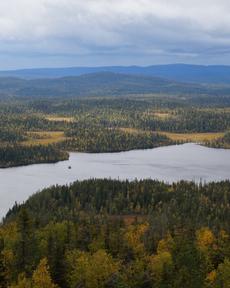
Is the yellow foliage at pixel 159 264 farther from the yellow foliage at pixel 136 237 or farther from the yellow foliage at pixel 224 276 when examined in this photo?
the yellow foliage at pixel 136 237

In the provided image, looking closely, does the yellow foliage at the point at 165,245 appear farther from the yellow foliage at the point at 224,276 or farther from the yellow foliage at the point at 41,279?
the yellow foliage at the point at 41,279

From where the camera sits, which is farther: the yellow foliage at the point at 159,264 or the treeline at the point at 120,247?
the yellow foliage at the point at 159,264

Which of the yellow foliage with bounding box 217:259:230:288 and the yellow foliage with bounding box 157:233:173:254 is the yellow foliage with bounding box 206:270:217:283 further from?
the yellow foliage with bounding box 157:233:173:254

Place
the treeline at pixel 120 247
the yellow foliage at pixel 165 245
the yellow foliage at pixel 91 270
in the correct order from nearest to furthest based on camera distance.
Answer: the treeline at pixel 120 247, the yellow foliage at pixel 91 270, the yellow foliage at pixel 165 245

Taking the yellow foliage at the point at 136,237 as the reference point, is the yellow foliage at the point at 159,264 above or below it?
above

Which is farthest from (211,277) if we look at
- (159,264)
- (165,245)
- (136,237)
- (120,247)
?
(136,237)

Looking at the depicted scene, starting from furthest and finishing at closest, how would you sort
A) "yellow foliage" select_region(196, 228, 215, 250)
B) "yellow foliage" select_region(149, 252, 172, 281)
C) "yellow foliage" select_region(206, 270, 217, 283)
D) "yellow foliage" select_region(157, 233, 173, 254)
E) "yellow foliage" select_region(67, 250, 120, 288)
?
"yellow foliage" select_region(196, 228, 215, 250), "yellow foliage" select_region(157, 233, 173, 254), "yellow foliage" select_region(149, 252, 172, 281), "yellow foliage" select_region(206, 270, 217, 283), "yellow foliage" select_region(67, 250, 120, 288)

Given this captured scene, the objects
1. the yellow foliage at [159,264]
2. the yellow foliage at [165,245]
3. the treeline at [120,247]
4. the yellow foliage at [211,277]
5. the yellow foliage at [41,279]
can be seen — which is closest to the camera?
the yellow foliage at [41,279]

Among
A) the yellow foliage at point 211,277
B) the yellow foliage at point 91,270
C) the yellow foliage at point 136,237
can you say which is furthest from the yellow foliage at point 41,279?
the yellow foliage at point 136,237

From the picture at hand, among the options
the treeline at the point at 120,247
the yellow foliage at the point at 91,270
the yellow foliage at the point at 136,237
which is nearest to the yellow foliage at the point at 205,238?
the treeline at the point at 120,247

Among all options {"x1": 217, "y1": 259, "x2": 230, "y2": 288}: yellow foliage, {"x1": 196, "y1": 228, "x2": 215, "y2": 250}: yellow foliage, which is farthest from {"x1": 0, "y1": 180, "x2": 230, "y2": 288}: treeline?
{"x1": 217, "y1": 259, "x2": 230, "y2": 288}: yellow foliage
